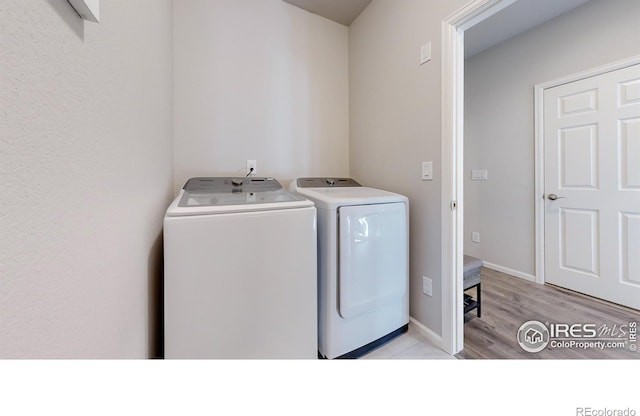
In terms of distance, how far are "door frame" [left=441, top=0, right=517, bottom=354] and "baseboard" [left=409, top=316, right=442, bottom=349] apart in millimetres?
37

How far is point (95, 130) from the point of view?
0.47m

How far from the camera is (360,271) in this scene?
50.3 inches

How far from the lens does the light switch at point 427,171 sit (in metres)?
1.43

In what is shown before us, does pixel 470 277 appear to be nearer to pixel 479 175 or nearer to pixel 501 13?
pixel 479 175

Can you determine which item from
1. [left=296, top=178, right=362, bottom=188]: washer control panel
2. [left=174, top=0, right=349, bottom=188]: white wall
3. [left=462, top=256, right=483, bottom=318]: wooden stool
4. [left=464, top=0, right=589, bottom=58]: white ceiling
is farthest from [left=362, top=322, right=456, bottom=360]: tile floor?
[left=464, top=0, right=589, bottom=58]: white ceiling

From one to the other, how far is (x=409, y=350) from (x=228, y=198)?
144 cm

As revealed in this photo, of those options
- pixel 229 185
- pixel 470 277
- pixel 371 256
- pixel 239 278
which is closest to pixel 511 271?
pixel 470 277

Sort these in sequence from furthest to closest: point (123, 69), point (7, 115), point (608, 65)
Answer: point (608, 65) < point (123, 69) < point (7, 115)

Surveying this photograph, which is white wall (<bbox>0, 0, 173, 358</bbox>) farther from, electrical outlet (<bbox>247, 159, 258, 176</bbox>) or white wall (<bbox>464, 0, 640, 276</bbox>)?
white wall (<bbox>464, 0, 640, 276</bbox>)

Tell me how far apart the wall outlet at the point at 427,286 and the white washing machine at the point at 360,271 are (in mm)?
137

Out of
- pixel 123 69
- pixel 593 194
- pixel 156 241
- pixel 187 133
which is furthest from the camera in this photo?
pixel 593 194

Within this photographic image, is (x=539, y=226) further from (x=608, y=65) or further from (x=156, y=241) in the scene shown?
(x=156, y=241)
